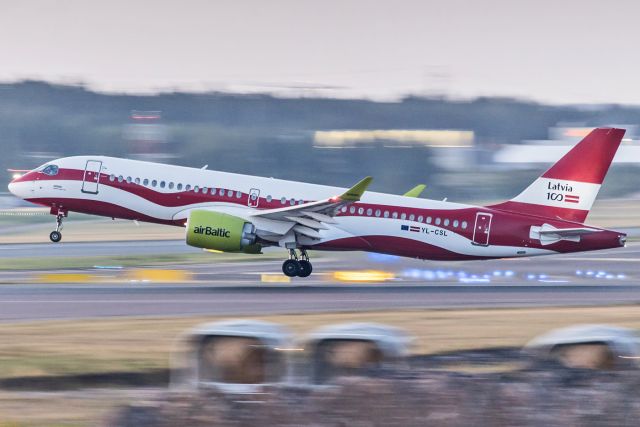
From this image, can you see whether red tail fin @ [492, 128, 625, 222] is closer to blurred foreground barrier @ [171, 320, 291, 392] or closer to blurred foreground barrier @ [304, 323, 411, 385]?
blurred foreground barrier @ [304, 323, 411, 385]

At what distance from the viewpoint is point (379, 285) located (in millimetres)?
37500

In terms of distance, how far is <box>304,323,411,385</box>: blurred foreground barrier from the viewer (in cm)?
1588

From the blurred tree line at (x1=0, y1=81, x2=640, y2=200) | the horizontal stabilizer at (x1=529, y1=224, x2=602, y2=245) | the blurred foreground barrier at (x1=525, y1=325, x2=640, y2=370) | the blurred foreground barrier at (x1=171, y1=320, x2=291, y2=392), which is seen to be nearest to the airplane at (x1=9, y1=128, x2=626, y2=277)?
the horizontal stabilizer at (x1=529, y1=224, x2=602, y2=245)

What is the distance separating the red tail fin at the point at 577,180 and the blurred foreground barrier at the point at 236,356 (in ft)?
78.2

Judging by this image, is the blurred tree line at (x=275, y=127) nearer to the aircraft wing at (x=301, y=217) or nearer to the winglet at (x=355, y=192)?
the aircraft wing at (x=301, y=217)

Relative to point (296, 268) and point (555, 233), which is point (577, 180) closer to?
point (555, 233)

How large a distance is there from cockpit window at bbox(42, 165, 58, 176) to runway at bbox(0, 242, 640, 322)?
3.90m

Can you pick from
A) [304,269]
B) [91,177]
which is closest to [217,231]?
[304,269]

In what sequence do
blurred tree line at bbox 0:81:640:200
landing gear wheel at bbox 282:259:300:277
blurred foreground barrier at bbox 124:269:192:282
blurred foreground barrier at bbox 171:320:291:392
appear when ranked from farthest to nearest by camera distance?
blurred tree line at bbox 0:81:640:200
blurred foreground barrier at bbox 124:269:192:282
landing gear wheel at bbox 282:259:300:277
blurred foreground barrier at bbox 171:320:291:392

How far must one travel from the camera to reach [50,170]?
4003cm

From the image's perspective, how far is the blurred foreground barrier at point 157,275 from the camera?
38.6 meters

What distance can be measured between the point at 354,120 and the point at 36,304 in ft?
329

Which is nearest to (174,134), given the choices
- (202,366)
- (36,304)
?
(36,304)

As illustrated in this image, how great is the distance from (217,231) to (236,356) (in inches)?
797
